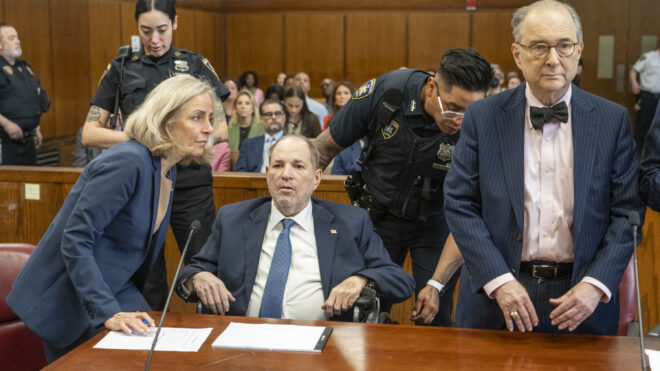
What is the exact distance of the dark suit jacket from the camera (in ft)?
6.03

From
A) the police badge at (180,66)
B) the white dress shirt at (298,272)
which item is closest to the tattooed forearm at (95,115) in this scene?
the police badge at (180,66)

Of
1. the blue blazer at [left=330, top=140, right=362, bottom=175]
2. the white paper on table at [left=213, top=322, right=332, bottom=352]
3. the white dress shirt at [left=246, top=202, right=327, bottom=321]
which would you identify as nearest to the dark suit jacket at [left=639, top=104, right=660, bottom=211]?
the white paper on table at [left=213, top=322, right=332, bottom=352]

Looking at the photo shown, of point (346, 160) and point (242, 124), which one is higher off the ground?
point (242, 124)

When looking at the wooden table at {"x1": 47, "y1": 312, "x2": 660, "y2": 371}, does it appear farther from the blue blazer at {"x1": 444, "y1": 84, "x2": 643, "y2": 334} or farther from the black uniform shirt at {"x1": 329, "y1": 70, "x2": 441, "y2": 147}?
the black uniform shirt at {"x1": 329, "y1": 70, "x2": 441, "y2": 147}

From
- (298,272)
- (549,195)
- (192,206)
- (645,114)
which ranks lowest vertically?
(298,272)

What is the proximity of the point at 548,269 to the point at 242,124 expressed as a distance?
457cm

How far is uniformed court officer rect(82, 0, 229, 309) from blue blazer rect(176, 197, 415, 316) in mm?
613

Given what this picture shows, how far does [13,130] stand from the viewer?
566 centimetres

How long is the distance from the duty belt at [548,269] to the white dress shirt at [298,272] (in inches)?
29.3

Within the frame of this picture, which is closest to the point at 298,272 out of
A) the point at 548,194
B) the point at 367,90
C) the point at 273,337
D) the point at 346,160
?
the point at 273,337

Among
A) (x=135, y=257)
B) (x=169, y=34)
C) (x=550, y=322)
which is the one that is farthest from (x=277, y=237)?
(x=169, y=34)

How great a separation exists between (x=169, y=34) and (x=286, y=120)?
285cm

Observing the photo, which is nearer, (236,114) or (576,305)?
(576,305)

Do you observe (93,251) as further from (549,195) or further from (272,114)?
(272,114)
